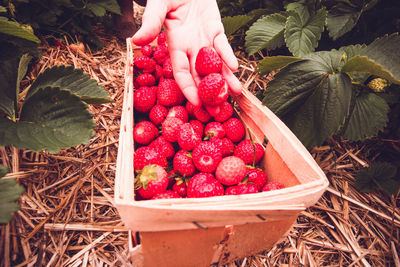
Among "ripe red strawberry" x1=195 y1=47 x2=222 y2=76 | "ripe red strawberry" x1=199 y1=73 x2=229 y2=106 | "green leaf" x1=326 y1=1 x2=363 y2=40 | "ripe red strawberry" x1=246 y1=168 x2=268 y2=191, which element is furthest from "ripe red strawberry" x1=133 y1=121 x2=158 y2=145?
"green leaf" x1=326 y1=1 x2=363 y2=40

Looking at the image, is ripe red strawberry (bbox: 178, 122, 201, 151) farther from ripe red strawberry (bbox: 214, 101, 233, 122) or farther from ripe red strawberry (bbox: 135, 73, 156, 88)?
ripe red strawberry (bbox: 135, 73, 156, 88)

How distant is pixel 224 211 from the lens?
30.3 inches

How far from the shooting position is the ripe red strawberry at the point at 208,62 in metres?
1.31

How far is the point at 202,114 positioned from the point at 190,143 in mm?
235

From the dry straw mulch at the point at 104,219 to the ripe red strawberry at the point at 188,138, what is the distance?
484mm

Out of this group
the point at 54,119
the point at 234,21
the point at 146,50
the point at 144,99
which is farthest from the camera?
the point at 234,21

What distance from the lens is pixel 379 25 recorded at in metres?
1.59

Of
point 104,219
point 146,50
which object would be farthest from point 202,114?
point 104,219

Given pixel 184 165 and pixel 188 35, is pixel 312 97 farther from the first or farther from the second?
pixel 188 35

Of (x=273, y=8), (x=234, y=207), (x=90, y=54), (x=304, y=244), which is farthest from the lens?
(x=90, y=54)

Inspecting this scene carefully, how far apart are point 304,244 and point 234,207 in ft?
2.49

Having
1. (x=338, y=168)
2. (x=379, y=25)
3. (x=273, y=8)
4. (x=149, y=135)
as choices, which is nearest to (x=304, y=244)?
(x=338, y=168)

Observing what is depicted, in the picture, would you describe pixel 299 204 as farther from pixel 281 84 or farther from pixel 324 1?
pixel 324 1

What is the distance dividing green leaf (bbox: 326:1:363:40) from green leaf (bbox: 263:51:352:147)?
36cm
